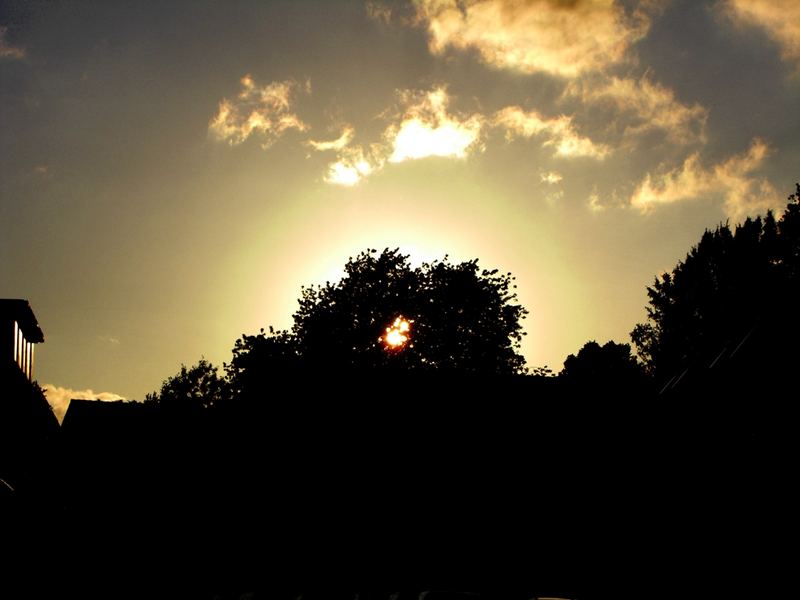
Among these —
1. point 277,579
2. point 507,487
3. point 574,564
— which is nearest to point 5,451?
point 277,579

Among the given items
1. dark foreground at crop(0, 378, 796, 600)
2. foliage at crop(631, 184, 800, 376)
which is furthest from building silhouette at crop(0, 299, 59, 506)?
foliage at crop(631, 184, 800, 376)

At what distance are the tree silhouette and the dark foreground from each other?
25.6 m

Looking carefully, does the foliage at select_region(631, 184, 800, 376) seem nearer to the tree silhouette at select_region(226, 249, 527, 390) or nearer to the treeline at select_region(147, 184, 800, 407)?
the treeline at select_region(147, 184, 800, 407)

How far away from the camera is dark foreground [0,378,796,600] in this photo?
16000 mm

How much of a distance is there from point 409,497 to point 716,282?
117ft

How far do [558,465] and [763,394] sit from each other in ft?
19.9

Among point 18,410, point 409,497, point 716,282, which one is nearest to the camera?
point 409,497

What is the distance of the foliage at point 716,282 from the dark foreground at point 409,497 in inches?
648

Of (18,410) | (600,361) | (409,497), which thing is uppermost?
→ (600,361)

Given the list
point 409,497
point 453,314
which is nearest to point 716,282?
point 453,314

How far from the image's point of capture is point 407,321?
46.4 metres

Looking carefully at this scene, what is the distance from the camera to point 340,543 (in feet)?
55.6

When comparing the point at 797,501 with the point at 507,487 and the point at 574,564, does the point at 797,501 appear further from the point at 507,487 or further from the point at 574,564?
the point at 507,487

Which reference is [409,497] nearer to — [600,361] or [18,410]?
[18,410]
